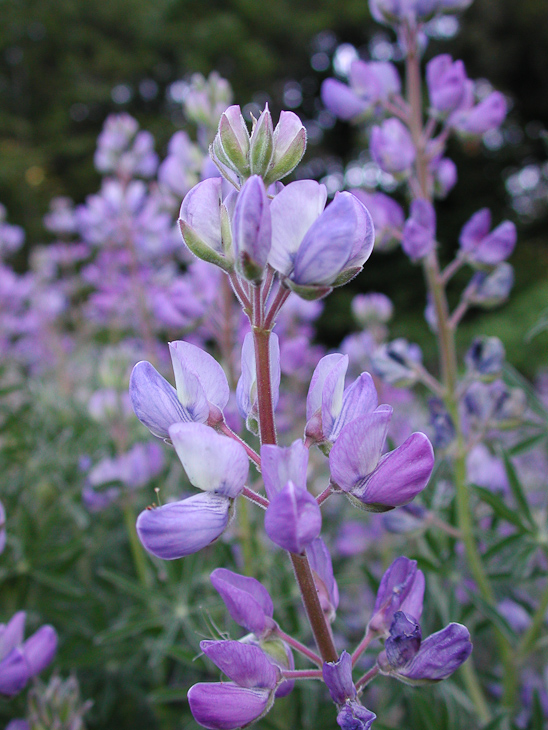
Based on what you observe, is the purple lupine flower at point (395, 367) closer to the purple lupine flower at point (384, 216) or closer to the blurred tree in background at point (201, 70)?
the purple lupine flower at point (384, 216)

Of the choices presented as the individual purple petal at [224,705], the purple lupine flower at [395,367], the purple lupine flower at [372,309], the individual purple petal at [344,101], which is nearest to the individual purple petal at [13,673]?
the individual purple petal at [224,705]

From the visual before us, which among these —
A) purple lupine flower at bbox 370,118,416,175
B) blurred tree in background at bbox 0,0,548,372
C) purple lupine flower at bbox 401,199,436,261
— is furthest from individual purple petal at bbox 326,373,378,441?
blurred tree in background at bbox 0,0,548,372

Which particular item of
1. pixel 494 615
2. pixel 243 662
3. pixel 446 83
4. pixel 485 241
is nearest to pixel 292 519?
pixel 243 662

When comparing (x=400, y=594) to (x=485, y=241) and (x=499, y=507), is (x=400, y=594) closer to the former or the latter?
(x=499, y=507)

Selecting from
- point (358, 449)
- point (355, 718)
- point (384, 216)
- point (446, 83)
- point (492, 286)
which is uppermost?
point (446, 83)

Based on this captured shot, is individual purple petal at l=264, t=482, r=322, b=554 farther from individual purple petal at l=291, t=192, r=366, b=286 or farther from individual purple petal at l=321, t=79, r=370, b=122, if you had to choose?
individual purple petal at l=321, t=79, r=370, b=122
